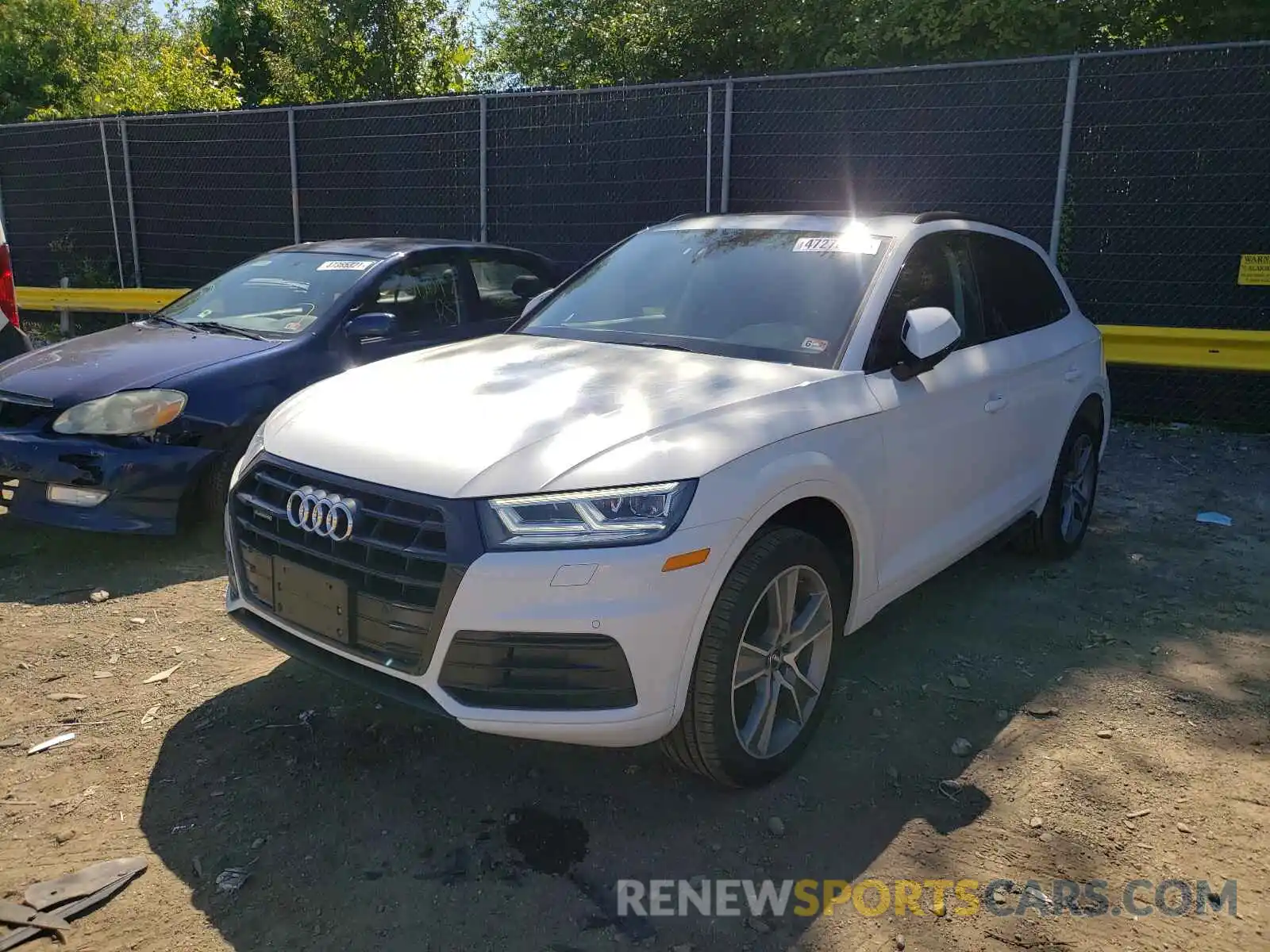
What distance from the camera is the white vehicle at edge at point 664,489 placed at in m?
2.66

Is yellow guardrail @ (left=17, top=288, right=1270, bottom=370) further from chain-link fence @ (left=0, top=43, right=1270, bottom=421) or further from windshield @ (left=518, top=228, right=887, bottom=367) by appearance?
windshield @ (left=518, top=228, right=887, bottom=367)

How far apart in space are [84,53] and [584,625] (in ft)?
95.7

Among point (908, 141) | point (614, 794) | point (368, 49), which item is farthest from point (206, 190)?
point (614, 794)

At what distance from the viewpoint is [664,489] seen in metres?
2.72

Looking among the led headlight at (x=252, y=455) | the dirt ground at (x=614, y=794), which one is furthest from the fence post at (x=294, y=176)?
the led headlight at (x=252, y=455)

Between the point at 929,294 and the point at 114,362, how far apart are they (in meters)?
3.98

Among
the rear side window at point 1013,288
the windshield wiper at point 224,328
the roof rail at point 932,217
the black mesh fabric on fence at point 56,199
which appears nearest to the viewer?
the roof rail at point 932,217

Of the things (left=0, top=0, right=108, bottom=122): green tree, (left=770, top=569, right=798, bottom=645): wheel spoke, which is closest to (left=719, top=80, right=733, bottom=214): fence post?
(left=770, top=569, right=798, bottom=645): wheel spoke

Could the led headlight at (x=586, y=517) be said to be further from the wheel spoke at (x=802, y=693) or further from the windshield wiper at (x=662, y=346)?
the windshield wiper at (x=662, y=346)

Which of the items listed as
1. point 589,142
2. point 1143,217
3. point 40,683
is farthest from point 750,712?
point 589,142

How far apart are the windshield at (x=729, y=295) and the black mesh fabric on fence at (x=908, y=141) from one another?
4171 mm

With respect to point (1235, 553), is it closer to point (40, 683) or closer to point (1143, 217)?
point (1143, 217)

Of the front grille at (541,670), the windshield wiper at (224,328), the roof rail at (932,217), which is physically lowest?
the front grille at (541,670)

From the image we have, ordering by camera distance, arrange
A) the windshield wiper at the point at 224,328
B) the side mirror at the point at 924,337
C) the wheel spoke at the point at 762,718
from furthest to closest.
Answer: the windshield wiper at the point at 224,328 → the side mirror at the point at 924,337 → the wheel spoke at the point at 762,718
